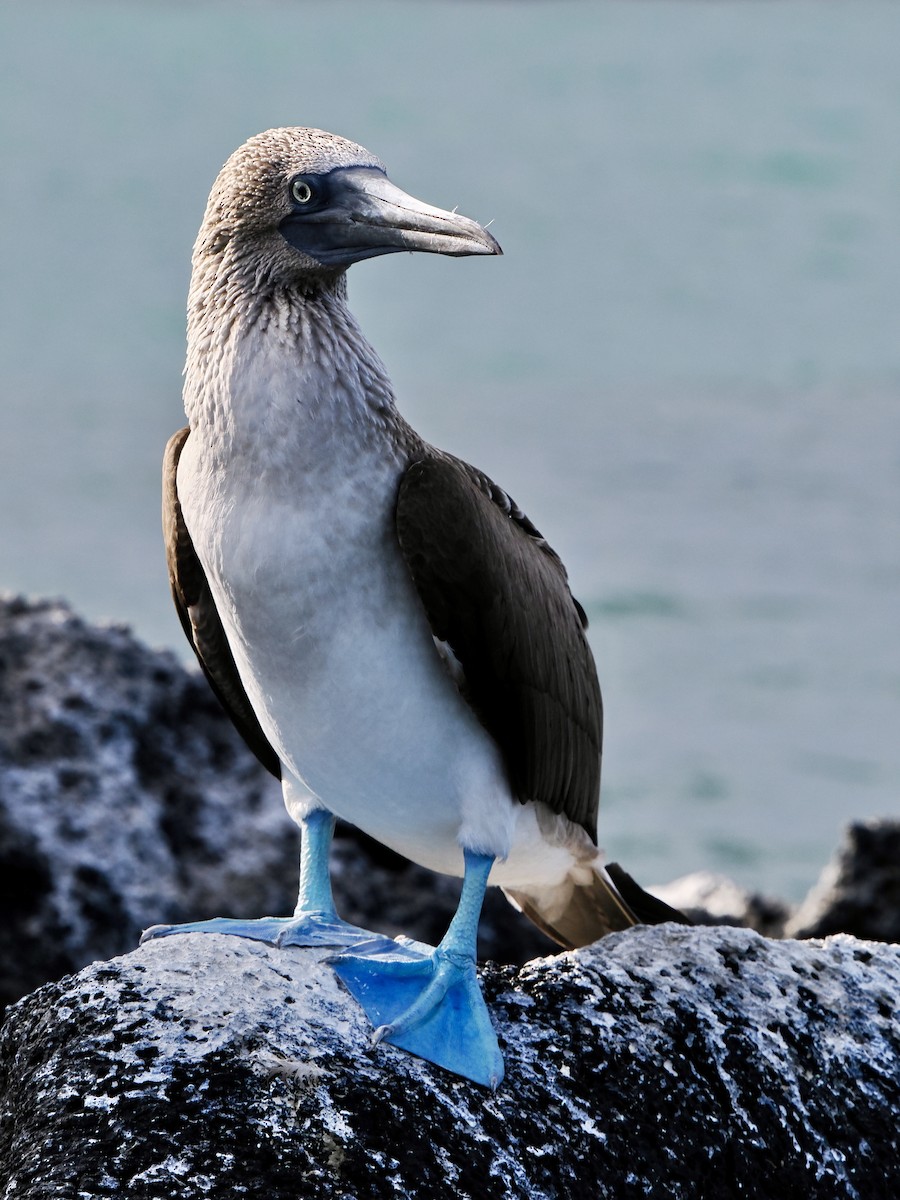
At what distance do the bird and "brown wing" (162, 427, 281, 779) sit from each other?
0.01 meters

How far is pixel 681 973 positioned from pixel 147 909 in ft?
6.85

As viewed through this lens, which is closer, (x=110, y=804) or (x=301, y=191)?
(x=301, y=191)

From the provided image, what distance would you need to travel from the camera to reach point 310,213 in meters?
3.37

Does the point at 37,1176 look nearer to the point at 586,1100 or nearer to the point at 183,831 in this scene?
the point at 586,1100

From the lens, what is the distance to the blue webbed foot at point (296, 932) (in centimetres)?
354

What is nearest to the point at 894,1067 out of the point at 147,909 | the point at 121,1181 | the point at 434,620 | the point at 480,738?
the point at 480,738

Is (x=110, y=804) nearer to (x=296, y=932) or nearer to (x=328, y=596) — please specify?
(x=296, y=932)

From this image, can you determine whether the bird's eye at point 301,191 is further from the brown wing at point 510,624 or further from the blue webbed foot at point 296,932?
the blue webbed foot at point 296,932

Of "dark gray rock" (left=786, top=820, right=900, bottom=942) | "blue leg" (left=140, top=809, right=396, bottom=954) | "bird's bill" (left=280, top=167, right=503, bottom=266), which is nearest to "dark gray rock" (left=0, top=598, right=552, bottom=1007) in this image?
"dark gray rock" (left=786, top=820, right=900, bottom=942)

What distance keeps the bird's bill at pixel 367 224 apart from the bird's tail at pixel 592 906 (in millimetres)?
1682

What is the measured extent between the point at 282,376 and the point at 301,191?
396mm

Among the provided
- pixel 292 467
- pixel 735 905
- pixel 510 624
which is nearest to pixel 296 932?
pixel 510 624

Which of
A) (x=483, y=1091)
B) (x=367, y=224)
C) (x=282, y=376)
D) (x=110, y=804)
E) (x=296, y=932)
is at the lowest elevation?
(x=483, y=1091)

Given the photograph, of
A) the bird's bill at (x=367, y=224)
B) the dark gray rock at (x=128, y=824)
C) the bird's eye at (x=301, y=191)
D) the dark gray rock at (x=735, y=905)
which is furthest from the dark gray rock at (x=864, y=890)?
the bird's eye at (x=301, y=191)
